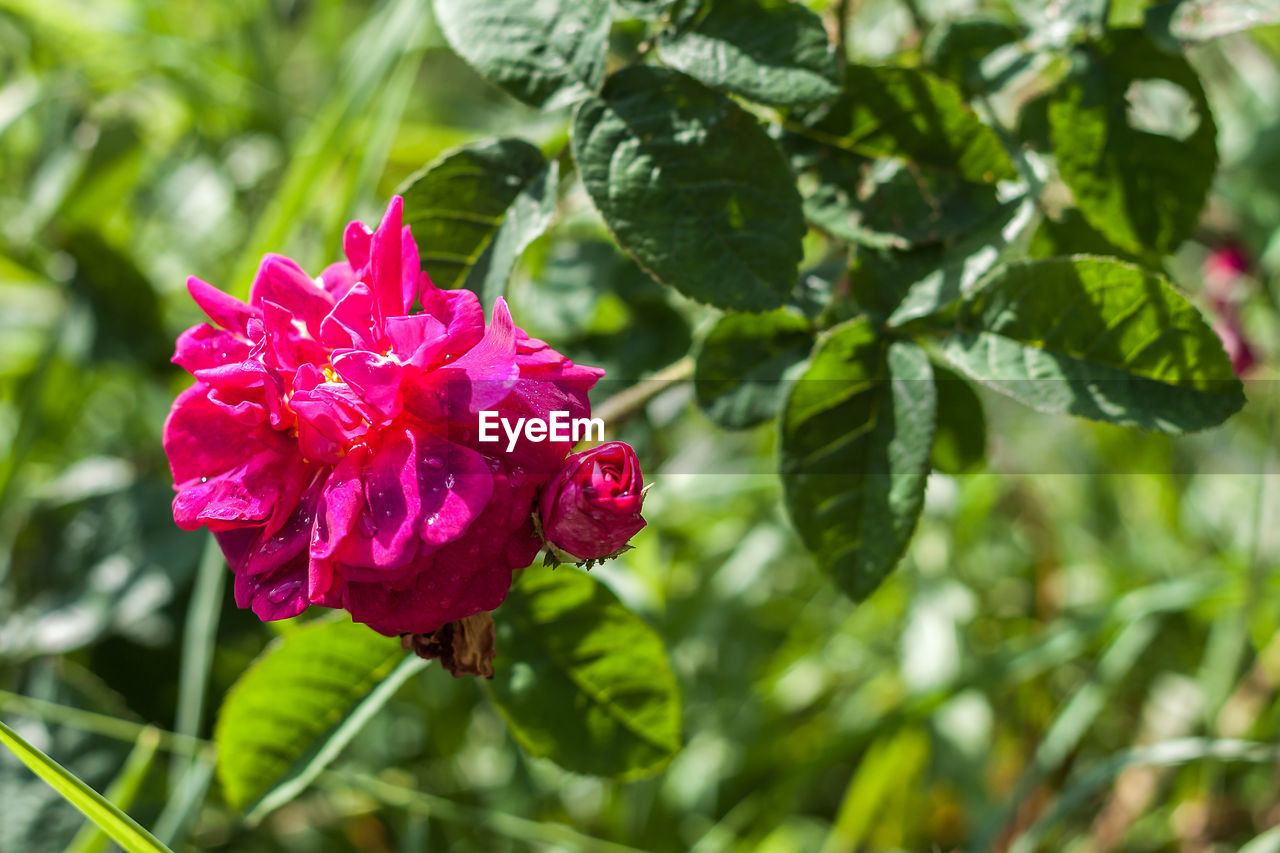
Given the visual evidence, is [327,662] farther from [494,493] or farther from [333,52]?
[333,52]

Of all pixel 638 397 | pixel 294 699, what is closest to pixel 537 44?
pixel 638 397

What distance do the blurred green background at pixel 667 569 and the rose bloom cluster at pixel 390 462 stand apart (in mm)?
391

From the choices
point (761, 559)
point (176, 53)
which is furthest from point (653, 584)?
point (176, 53)

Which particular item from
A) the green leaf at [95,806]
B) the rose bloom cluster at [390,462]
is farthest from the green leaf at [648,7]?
the green leaf at [95,806]

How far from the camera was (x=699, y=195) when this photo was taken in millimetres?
576

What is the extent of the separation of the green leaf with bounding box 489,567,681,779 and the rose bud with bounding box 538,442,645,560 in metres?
0.19

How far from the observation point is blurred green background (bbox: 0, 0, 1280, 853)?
982 millimetres

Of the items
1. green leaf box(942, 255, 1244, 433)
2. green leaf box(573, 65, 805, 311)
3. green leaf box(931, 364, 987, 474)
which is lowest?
green leaf box(931, 364, 987, 474)

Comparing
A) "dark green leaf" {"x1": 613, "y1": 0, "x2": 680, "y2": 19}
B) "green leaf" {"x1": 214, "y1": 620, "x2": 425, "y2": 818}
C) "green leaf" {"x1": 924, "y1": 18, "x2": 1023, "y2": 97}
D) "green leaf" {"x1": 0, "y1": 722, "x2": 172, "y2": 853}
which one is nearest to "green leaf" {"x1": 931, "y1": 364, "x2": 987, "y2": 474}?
"green leaf" {"x1": 924, "y1": 18, "x2": 1023, "y2": 97}

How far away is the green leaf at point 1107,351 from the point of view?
1.84 feet

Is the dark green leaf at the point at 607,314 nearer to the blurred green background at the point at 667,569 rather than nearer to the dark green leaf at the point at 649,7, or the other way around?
the blurred green background at the point at 667,569

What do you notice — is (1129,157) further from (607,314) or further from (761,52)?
(607,314)

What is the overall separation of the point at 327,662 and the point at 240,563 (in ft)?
0.56

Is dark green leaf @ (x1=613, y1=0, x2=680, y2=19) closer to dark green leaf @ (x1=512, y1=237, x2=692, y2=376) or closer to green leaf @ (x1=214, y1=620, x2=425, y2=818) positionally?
dark green leaf @ (x1=512, y1=237, x2=692, y2=376)
